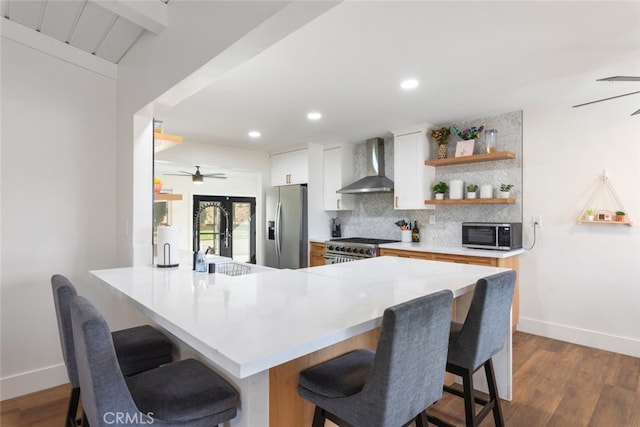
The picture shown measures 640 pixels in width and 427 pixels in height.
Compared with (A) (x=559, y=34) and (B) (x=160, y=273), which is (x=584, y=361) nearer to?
(A) (x=559, y=34)

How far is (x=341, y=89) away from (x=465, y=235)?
2023 millimetres

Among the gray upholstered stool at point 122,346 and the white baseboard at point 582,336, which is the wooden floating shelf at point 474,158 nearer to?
the white baseboard at point 582,336

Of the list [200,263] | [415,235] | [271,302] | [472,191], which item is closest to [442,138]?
[472,191]

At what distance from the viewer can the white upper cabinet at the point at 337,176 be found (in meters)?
5.07

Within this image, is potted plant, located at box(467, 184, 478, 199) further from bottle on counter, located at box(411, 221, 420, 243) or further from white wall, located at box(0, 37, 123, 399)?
white wall, located at box(0, 37, 123, 399)

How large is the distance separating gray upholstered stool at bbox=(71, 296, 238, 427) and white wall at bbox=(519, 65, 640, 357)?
351 centimetres

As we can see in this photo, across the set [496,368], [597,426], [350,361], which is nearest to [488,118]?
[496,368]

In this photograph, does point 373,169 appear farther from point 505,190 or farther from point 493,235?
point 493,235

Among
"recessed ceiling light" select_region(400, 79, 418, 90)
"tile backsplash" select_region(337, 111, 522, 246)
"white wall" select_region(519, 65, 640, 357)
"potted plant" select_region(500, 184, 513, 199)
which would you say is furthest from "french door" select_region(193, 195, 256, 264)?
"white wall" select_region(519, 65, 640, 357)

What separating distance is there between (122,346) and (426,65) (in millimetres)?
2540

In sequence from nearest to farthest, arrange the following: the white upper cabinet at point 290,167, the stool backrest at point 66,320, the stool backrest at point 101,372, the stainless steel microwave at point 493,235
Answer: the stool backrest at point 101,372 → the stool backrest at point 66,320 → the stainless steel microwave at point 493,235 → the white upper cabinet at point 290,167

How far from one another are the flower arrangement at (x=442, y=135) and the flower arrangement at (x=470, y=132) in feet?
0.37

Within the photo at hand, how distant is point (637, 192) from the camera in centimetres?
296

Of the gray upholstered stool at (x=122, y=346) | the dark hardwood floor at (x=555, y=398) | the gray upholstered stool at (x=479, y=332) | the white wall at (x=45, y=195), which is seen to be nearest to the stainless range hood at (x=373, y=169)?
the dark hardwood floor at (x=555, y=398)
